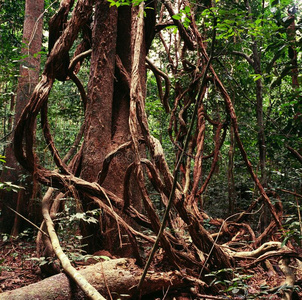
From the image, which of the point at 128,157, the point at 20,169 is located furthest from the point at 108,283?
the point at 20,169

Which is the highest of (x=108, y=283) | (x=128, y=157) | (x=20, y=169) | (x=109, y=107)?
(x=109, y=107)

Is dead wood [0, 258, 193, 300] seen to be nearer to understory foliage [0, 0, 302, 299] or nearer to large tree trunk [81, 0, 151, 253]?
understory foliage [0, 0, 302, 299]

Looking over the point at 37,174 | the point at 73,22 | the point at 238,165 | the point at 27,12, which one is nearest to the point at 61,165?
the point at 37,174

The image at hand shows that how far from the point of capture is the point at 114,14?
2.95 m

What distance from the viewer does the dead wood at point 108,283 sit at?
5.68 feet

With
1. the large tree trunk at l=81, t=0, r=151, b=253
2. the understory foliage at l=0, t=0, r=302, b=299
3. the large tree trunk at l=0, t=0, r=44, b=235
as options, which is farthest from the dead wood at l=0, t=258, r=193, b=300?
the large tree trunk at l=0, t=0, r=44, b=235

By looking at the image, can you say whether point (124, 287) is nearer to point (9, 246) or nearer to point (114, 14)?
point (114, 14)

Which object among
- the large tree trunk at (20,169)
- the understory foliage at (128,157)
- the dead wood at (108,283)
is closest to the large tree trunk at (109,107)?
the understory foliage at (128,157)

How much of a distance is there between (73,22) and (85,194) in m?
1.36

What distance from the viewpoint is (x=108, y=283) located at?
185 cm

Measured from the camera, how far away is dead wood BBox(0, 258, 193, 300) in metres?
1.73

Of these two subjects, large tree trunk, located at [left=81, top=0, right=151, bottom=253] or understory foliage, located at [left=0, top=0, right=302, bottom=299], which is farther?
large tree trunk, located at [left=81, top=0, right=151, bottom=253]

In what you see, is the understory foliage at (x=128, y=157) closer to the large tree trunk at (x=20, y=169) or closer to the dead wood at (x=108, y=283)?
the dead wood at (x=108, y=283)

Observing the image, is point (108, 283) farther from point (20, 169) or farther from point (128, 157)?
point (20, 169)
